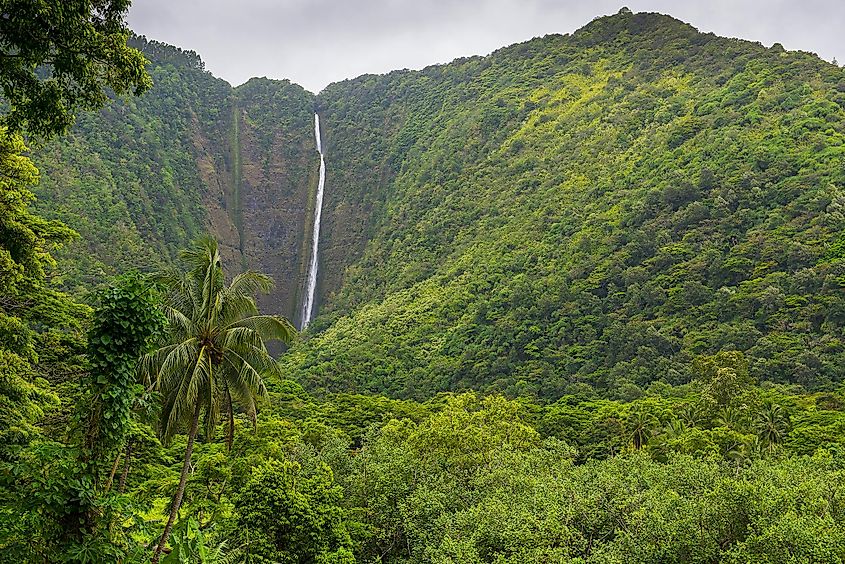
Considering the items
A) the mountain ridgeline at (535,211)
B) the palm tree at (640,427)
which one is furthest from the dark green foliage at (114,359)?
the palm tree at (640,427)

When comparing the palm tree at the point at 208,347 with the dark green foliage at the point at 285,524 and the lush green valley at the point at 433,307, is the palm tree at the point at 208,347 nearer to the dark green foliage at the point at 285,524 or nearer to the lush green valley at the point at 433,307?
the lush green valley at the point at 433,307

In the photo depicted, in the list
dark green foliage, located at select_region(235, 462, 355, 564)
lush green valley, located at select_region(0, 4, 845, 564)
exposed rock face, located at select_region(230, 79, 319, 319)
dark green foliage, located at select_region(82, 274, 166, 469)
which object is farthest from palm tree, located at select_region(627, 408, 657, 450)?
exposed rock face, located at select_region(230, 79, 319, 319)

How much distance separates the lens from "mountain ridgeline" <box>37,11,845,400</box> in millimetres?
55594

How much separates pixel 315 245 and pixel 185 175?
85.8 ft

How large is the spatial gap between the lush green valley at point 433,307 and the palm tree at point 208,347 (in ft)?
0.24

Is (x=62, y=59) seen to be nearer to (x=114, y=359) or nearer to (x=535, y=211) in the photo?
(x=114, y=359)

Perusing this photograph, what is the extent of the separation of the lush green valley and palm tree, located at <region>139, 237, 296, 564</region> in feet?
0.24

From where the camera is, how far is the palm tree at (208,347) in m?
12.5

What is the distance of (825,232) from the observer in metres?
54.9

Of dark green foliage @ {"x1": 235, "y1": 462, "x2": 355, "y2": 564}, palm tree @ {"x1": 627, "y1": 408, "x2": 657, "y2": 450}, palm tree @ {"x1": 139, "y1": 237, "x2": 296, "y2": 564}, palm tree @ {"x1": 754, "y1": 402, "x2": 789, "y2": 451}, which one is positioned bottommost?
palm tree @ {"x1": 627, "y1": 408, "x2": 657, "y2": 450}

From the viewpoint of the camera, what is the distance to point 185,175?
12244 cm

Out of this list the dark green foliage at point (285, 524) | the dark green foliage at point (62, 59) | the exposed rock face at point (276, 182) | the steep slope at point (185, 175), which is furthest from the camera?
the exposed rock face at point (276, 182)

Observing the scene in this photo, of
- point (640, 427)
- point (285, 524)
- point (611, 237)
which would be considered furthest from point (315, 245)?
point (285, 524)

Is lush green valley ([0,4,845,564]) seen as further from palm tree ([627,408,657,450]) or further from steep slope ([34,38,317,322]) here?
steep slope ([34,38,317,322])
